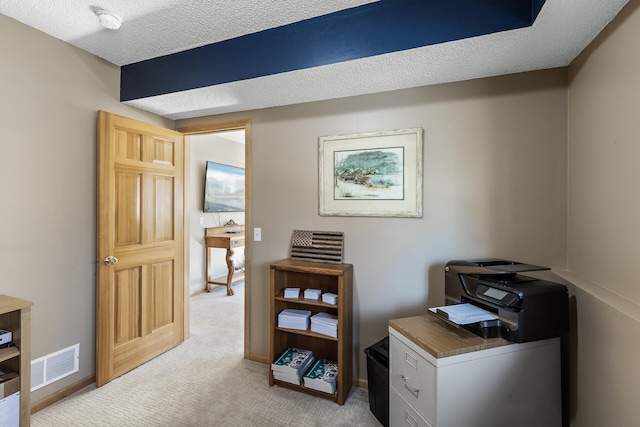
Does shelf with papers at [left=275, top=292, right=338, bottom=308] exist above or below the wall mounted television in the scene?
below

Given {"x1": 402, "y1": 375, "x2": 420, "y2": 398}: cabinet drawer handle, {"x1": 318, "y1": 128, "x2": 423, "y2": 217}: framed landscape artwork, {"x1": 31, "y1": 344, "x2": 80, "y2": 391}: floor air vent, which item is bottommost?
{"x1": 31, "y1": 344, "x2": 80, "y2": 391}: floor air vent

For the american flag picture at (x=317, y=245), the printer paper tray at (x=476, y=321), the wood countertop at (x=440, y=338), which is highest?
the american flag picture at (x=317, y=245)

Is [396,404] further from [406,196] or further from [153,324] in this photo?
[153,324]

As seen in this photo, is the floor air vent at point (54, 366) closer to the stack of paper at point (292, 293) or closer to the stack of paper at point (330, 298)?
the stack of paper at point (292, 293)

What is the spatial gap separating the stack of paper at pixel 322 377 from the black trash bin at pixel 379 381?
0.29m

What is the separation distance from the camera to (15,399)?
1548 millimetres

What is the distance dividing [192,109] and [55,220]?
132cm

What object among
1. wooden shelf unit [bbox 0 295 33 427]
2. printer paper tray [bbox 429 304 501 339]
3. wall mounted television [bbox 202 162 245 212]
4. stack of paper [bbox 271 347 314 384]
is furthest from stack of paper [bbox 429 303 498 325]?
wall mounted television [bbox 202 162 245 212]

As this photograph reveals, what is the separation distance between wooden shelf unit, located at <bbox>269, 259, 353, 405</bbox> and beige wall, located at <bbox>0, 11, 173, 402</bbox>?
141cm

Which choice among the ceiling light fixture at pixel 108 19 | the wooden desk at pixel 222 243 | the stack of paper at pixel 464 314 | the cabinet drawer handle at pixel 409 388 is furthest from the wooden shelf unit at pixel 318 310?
the wooden desk at pixel 222 243

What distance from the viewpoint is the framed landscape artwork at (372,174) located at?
211 cm

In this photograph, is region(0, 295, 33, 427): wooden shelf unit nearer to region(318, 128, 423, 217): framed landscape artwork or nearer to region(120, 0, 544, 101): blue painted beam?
region(120, 0, 544, 101): blue painted beam

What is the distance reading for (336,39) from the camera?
1.71 meters

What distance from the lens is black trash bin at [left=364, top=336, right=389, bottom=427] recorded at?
1763 mm
